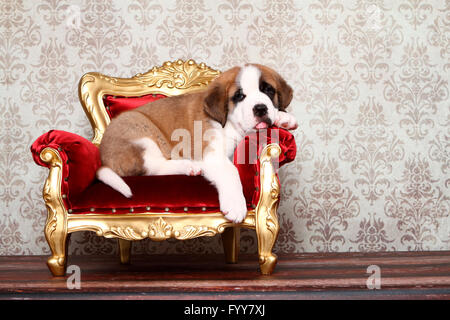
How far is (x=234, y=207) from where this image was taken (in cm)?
207

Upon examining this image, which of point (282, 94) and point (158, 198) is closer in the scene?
point (158, 198)

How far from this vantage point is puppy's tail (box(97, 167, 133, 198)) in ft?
→ 7.00

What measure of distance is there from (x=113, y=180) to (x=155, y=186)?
0.75 feet

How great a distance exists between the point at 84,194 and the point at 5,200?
5.30 ft

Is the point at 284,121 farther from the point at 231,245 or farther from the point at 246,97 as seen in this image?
the point at 231,245

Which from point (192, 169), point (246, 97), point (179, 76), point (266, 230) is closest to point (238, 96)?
point (246, 97)

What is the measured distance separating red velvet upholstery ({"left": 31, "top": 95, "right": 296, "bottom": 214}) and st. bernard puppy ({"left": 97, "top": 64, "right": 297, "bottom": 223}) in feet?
0.20

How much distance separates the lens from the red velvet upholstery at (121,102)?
9.83 ft

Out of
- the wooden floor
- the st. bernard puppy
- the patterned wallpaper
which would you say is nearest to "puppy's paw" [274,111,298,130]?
the st. bernard puppy

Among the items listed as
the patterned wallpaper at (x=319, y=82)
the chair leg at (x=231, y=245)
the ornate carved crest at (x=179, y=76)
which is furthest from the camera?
the patterned wallpaper at (x=319, y=82)

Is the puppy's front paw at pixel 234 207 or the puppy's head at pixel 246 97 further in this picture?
the puppy's head at pixel 246 97

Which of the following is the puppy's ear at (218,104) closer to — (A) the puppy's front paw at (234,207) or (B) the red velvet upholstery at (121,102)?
(A) the puppy's front paw at (234,207)
